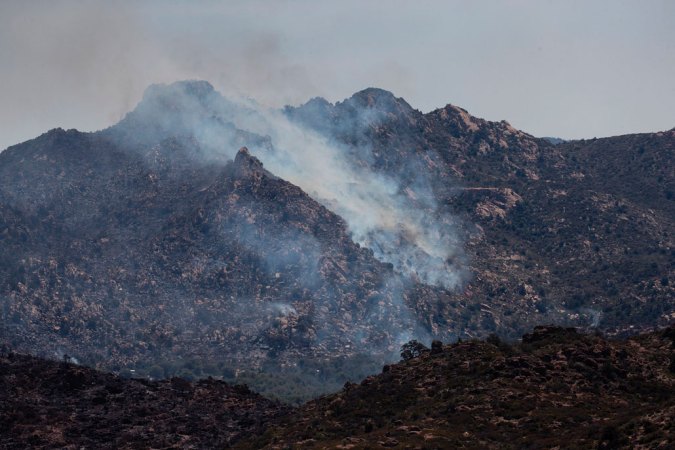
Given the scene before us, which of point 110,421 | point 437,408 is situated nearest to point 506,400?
point 437,408

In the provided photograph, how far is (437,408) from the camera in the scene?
170m

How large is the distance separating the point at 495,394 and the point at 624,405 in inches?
716

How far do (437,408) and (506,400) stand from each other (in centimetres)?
1035

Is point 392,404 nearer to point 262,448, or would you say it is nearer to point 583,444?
point 262,448

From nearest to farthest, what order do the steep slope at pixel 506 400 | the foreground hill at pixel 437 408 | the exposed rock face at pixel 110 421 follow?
the steep slope at pixel 506 400 → the foreground hill at pixel 437 408 → the exposed rock face at pixel 110 421

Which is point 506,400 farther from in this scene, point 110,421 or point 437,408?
point 110,421

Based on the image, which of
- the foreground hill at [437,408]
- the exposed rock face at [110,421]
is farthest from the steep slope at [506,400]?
the exposed rock face at [110,421]

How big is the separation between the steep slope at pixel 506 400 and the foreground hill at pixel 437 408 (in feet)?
0.65

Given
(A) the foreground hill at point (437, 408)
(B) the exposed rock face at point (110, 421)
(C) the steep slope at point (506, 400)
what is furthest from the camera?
(B) the exposed rock face at point (110, 421)

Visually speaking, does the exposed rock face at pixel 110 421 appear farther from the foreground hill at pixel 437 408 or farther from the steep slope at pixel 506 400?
the steep slope at pixel 506 400

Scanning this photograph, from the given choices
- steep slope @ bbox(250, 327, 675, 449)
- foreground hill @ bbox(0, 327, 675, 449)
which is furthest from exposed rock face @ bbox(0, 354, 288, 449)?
steep slope @ bbox(250, 327, 675, 449)

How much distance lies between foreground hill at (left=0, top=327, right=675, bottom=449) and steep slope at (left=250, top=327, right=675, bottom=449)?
198 mm

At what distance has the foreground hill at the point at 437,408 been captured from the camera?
155625 mm

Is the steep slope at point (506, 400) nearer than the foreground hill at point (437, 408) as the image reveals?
Yes
